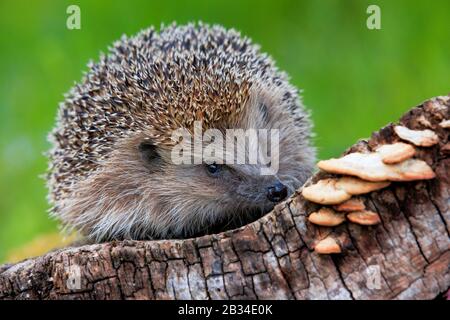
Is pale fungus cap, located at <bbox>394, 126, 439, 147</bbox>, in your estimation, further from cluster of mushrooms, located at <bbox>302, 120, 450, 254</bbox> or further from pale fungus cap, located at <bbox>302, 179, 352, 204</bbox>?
pale fungus cap, located at <bbox>302, 179, 352, 204</bbox>

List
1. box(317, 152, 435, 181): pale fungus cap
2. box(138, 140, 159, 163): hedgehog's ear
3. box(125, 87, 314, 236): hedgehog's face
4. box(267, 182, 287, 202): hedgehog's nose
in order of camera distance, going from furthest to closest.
A: box(138, 140, 159, 163): hedgehog's ear, box(125, 87, 314, 236): hedgehog's face, box(267, 182, 287, 202): hedgehog's nose, box(317, 152, 435, 181): pale fungus cap

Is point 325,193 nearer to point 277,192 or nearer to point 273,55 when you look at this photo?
point 277,192

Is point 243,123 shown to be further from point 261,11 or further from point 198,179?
point 261,11

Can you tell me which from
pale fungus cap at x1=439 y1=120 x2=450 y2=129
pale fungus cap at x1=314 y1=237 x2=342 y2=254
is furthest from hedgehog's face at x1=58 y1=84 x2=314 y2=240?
pale fungus cap at x1=439 y1=120 x2=450 y2=129

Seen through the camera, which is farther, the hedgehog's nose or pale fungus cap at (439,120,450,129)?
the hedgehog's nose

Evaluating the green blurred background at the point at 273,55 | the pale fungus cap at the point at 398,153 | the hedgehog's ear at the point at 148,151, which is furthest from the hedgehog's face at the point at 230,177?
the green blurred background at the point at 273,55

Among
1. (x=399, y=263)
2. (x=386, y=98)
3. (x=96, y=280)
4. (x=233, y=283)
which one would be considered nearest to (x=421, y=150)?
(x=399, y=263)
